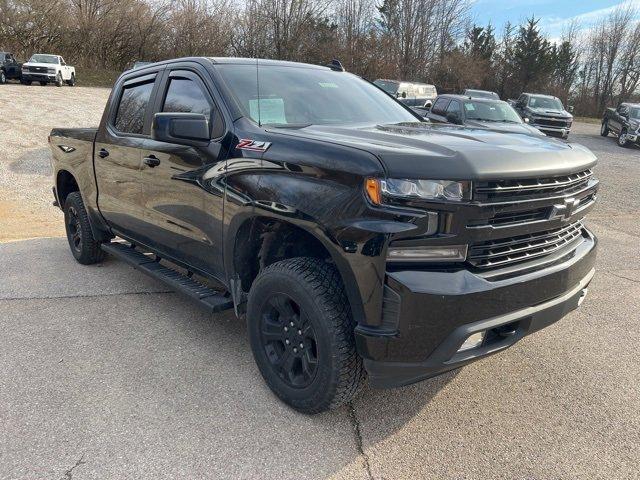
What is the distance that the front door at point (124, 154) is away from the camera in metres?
4.14

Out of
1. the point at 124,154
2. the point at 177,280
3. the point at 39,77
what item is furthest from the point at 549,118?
the point at 39,77

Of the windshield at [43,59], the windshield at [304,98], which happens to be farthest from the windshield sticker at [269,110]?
the windshield at [43,59]

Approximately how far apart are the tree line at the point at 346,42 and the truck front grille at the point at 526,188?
122 feet

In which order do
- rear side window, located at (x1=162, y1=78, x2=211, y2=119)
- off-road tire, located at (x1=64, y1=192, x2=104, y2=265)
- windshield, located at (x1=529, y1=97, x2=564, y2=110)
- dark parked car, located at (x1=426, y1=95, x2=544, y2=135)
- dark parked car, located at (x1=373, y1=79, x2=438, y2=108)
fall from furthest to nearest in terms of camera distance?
1. windshield, located at (x1=529, y1=97, x2=564, y2=110)
2. dark parked car, located at (x1=373, y1=79, x2=438, y2=108)
3. dark parked car, located at (x1=426, y1=95, x2=544, y2=135)
4. off-road tire, located at (x1=64, y1=192, x2=104, y2=265)
5. rear side window, located at (x1=162, y1=78, x2=211, y2=119)

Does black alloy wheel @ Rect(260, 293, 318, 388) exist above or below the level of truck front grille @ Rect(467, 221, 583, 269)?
below

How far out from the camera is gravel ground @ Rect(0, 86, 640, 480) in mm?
2547

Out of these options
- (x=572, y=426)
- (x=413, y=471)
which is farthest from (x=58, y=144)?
(x=572, y=426)

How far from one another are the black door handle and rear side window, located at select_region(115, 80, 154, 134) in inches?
13.9

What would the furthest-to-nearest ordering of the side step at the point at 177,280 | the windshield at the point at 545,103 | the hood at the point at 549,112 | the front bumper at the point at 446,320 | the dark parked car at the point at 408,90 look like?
the windshield at the point at 545,103
the hood at the point at 549,112
the dark parked car at the point at 408,90
the side step at the point at 177,280
the front bumper at the point at 446,320

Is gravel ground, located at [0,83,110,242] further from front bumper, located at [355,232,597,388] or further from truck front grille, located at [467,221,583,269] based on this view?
truck front grille, located at [467,221,583,269]

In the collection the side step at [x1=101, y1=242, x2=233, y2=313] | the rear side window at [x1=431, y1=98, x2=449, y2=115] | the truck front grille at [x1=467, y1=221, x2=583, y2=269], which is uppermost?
the rear side window at [x1=431, y1=98, x2=449, y2=115]

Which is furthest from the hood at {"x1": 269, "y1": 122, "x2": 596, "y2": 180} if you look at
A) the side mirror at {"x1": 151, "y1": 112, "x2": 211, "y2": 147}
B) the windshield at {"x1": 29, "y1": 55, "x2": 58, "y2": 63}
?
the windshield at {"x1": 29, "y1": 55, "x2": 58, "y2": 63}

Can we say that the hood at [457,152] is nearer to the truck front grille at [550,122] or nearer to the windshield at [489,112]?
the windshield at [489,112]

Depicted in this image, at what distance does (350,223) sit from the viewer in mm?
2400
